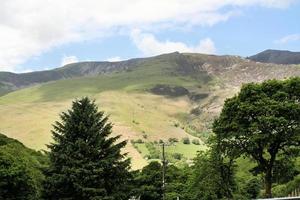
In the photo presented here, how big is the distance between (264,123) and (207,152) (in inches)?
244

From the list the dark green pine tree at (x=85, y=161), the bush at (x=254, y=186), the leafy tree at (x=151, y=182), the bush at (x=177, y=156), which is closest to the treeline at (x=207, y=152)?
the dark green pine tree at (x=85, y=161)

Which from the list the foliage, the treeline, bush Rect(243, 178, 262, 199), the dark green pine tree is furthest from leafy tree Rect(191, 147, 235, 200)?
bush Rect(243, 178, 262, 199)

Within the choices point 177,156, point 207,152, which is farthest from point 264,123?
point 177,156

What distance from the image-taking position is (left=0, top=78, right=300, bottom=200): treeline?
36.6 m

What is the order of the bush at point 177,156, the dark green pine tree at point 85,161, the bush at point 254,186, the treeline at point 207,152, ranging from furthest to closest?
the bush at point 177,156 < the bush at point 254,186 < the dark green pine tree at point 85,161 < the treeline at point 207,152

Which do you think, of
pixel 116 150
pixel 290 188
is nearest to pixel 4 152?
pixel 116 150

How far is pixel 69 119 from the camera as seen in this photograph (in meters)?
42.4

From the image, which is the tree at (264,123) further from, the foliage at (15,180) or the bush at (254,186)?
the bush at (254,186)

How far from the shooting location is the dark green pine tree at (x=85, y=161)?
130 feet

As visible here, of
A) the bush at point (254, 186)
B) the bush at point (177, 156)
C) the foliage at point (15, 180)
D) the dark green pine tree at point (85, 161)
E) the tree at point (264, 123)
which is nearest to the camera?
the tree at point (264, 123)

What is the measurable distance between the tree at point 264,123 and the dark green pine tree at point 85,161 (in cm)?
867

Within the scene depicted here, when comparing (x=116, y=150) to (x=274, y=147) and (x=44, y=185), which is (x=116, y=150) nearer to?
(x=44, y=185)

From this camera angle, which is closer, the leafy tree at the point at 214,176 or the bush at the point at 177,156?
the leafy tree at the point at 214,176

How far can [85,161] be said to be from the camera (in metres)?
40.6
